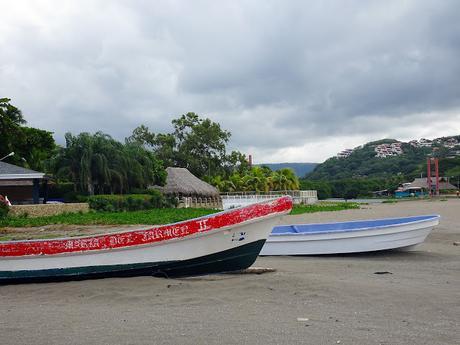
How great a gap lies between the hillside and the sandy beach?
106m

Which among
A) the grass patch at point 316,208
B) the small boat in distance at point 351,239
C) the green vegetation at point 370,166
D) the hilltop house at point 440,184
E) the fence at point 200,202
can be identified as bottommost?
the grass patch at point 316,208

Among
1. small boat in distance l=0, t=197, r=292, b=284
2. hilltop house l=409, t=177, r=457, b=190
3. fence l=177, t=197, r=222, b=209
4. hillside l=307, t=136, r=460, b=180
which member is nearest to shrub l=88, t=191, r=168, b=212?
fence l=177, t=197, r=222, b=209

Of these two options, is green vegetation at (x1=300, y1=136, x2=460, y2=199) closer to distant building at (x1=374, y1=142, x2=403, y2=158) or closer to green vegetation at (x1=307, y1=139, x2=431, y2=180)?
green vegetation at (x1=307, y1=139, x2=431, y2=180)

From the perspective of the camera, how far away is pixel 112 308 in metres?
6.25

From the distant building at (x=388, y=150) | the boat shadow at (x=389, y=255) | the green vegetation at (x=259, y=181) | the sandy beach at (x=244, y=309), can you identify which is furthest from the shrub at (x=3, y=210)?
the distant building at (x=388, y=150)

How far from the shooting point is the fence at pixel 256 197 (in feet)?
136

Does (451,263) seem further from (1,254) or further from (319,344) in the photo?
(1,254)

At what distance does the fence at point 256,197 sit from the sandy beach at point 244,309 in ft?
98.7

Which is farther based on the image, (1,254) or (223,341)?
(1,254)

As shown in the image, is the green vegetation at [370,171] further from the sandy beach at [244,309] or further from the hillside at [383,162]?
the sandy beach at [244,309]

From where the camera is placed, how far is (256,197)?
4328cm

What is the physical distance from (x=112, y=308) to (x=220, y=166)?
56.0 m

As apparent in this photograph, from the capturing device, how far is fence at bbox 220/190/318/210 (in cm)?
4144

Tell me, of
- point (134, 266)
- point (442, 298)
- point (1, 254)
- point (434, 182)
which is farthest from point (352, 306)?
point (434, 182)
